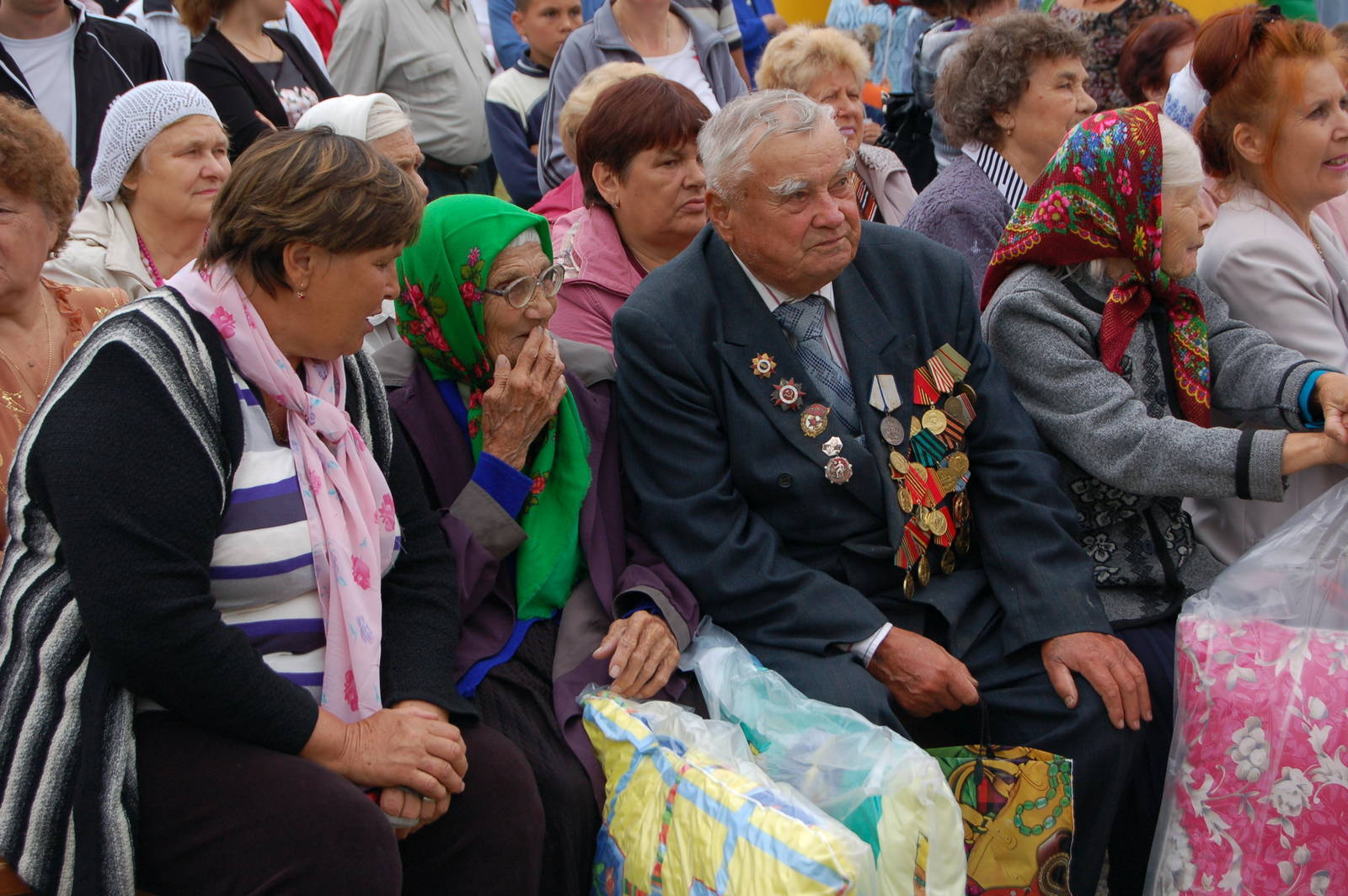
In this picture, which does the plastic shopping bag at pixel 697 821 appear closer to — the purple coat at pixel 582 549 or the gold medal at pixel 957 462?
the purple coat at pixel 582 549

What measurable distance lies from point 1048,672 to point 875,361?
82 cm

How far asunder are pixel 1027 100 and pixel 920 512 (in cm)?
→ 198

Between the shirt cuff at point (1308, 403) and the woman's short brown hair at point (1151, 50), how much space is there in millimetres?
3168

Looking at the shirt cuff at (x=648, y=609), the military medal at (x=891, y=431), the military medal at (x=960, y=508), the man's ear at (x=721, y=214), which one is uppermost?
the man's ear at (x=721, y=214)

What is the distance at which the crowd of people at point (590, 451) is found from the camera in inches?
84.3

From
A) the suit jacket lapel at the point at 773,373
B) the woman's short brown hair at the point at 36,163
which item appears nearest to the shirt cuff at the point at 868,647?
the suit jacket lapel at the point at 773,373

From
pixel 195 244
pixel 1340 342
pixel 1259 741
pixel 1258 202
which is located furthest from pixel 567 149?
pixel 1259 741

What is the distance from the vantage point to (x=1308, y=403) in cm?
308

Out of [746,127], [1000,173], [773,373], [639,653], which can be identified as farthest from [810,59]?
[639,653]

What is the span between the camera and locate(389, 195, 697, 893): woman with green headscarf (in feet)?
9.01

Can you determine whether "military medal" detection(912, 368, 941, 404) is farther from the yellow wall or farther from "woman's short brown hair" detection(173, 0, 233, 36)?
the yellow wall

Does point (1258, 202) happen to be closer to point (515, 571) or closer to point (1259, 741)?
point (1259, 741)

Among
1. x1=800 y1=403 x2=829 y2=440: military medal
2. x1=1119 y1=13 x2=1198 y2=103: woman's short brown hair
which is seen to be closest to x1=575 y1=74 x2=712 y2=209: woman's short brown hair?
x1=800 y1=403 x2=829 y2=440: military medal

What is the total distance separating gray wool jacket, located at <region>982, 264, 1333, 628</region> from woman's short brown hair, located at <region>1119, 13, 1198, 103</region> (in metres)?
3.02
